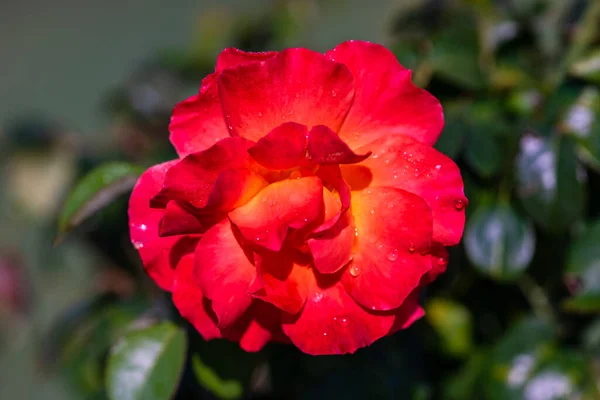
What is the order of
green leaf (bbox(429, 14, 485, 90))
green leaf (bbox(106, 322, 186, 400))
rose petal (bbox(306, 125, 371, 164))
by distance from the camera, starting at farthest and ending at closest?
green leaf (bbox(429, 14, 485, 90)), green leaf (bbox(106, 322, 186, 400)), rose petal (bbox(306, 125, 371, 164))

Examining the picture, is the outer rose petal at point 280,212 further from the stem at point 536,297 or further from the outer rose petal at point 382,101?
the stem at point 536,297

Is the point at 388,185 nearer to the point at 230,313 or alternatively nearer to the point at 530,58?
the point at 230,313

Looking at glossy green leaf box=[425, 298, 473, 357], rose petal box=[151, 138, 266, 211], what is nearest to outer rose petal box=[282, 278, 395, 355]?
rose petal box=[151, 138, 266, 211]

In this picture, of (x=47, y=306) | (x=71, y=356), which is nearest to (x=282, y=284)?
(x=71, y=356)

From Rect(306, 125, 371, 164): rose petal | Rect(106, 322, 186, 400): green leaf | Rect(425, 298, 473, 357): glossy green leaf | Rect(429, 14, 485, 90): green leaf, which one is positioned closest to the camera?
Rect(306, 125, 371, 164): rose petal

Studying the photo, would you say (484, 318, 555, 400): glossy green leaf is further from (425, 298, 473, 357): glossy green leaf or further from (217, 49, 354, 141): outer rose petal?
(217, 49, 354, 141): outer rose petal

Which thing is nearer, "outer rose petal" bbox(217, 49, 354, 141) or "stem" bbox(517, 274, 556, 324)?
"outer rose petal" bbox(217, 49, 354, 141)

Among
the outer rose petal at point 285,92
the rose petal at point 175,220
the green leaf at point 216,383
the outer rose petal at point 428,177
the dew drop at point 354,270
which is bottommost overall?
the green leaf at point 216,383

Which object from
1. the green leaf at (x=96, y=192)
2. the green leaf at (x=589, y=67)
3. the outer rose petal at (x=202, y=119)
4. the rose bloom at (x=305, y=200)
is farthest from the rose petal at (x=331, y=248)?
the green leaf at (x=589, y=67)
